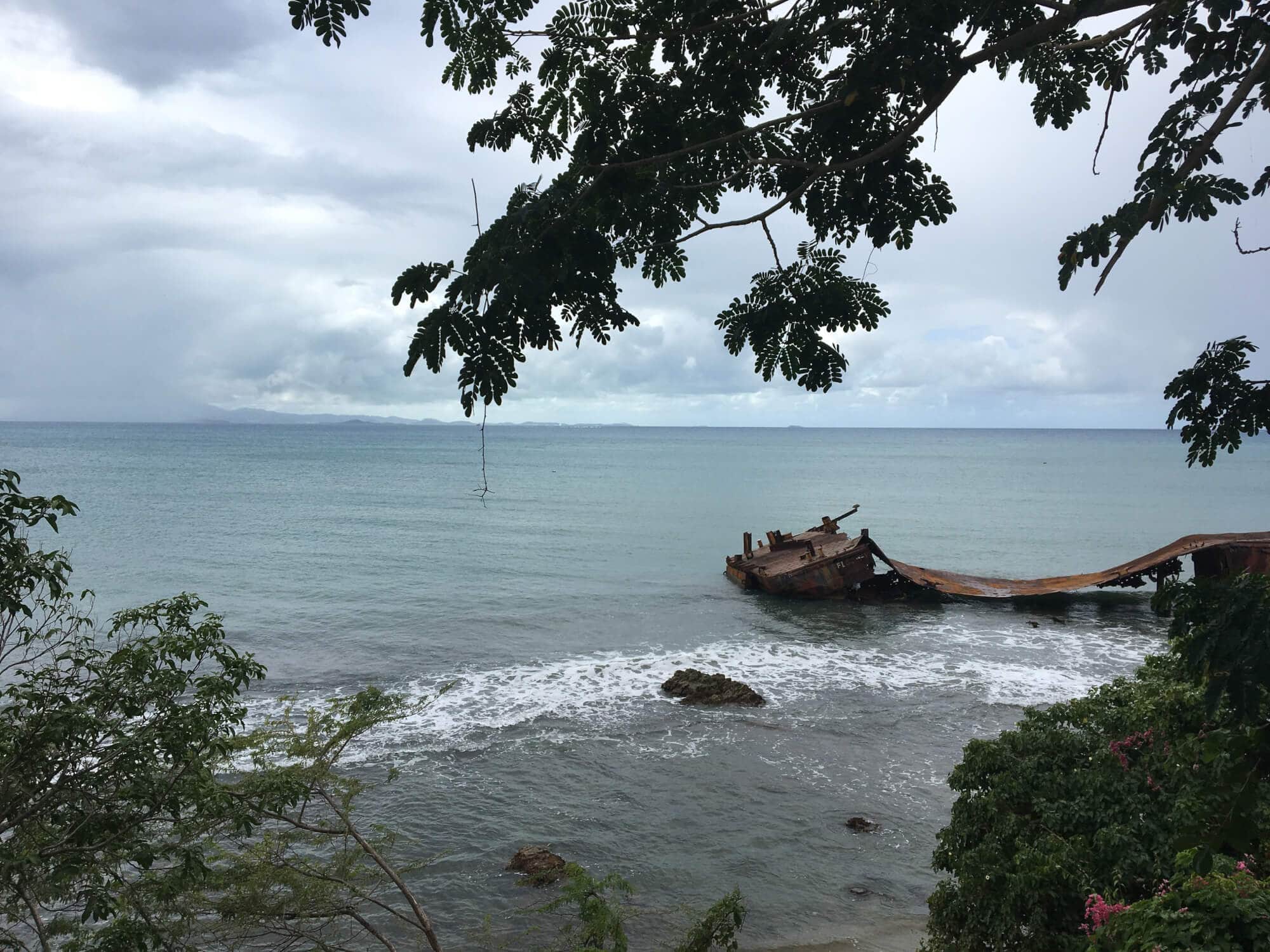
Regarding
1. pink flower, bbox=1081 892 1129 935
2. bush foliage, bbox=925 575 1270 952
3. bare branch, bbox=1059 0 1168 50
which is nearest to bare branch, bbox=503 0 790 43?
bare branch, bbox=1059 0 1168 50

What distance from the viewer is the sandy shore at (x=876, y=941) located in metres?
9.38

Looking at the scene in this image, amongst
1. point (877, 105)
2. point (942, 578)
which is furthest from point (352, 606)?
A: point (877, 105)

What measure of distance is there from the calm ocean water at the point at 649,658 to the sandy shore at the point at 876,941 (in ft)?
0.39

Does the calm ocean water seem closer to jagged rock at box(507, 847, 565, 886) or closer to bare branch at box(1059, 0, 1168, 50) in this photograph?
jagged rock at box(507, 847, 565, 886)

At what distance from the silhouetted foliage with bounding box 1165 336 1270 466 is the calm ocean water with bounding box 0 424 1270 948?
24.5 ft

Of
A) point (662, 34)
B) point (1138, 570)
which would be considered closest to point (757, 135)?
point (662, 34)

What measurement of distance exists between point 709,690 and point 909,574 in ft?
46.8

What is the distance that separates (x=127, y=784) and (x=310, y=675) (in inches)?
604

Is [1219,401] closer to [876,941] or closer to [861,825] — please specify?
[876,941]

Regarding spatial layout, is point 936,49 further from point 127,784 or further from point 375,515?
point 375,515

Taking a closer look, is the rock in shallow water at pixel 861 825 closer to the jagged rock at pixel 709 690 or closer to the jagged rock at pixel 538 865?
the jagged rock at pixel 538 865

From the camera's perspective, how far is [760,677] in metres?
20.5

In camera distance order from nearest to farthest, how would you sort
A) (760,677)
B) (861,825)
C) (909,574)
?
(861,825)
(760,677)
(909,574)

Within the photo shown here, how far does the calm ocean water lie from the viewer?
12.0 metres
